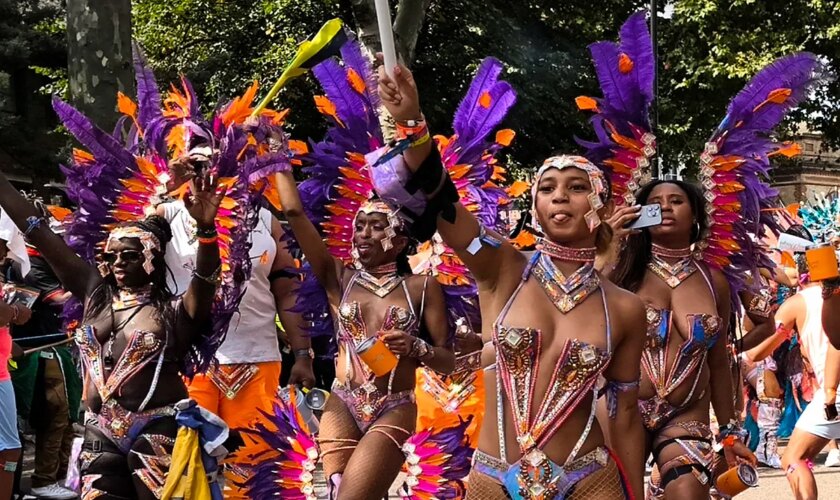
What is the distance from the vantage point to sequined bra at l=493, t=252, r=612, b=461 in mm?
3932

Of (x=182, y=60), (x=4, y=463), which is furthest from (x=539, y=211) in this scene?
(x=182, y=60)

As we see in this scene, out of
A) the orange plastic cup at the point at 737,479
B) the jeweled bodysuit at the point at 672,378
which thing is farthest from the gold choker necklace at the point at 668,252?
the orange plastic cup at the point at 737,479

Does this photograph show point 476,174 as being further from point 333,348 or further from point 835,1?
point 835,1

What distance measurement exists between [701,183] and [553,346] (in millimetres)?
2589

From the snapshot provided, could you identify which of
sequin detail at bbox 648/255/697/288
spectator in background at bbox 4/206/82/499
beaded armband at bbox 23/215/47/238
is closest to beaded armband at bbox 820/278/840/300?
sequin detail at bbox 648/255/697/288

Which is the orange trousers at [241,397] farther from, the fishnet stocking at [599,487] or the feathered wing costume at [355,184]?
the fishnet stocking at [599,487]

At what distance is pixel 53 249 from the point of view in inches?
203

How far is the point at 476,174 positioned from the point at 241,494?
6.70 ft

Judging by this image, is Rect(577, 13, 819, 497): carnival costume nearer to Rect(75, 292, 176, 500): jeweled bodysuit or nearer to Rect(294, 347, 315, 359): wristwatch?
Rect(294, 347, 315, 359): wristwatch

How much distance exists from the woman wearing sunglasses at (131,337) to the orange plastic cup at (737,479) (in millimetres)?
2316

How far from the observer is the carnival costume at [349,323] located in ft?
18.1

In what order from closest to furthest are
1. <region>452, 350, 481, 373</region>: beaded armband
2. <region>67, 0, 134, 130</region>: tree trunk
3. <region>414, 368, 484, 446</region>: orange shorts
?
<region>452, 350, 481, 373</region>: beaded armband → <region>414, 368, 484, 446</region>: orange shorts → <region>67, 0, 134, 130</region>: tree trunk

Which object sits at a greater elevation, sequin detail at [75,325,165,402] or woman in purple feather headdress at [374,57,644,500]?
woman in purple feather headdress at [374,57,644,500]

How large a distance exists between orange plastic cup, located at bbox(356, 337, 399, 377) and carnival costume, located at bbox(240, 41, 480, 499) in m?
0.41
